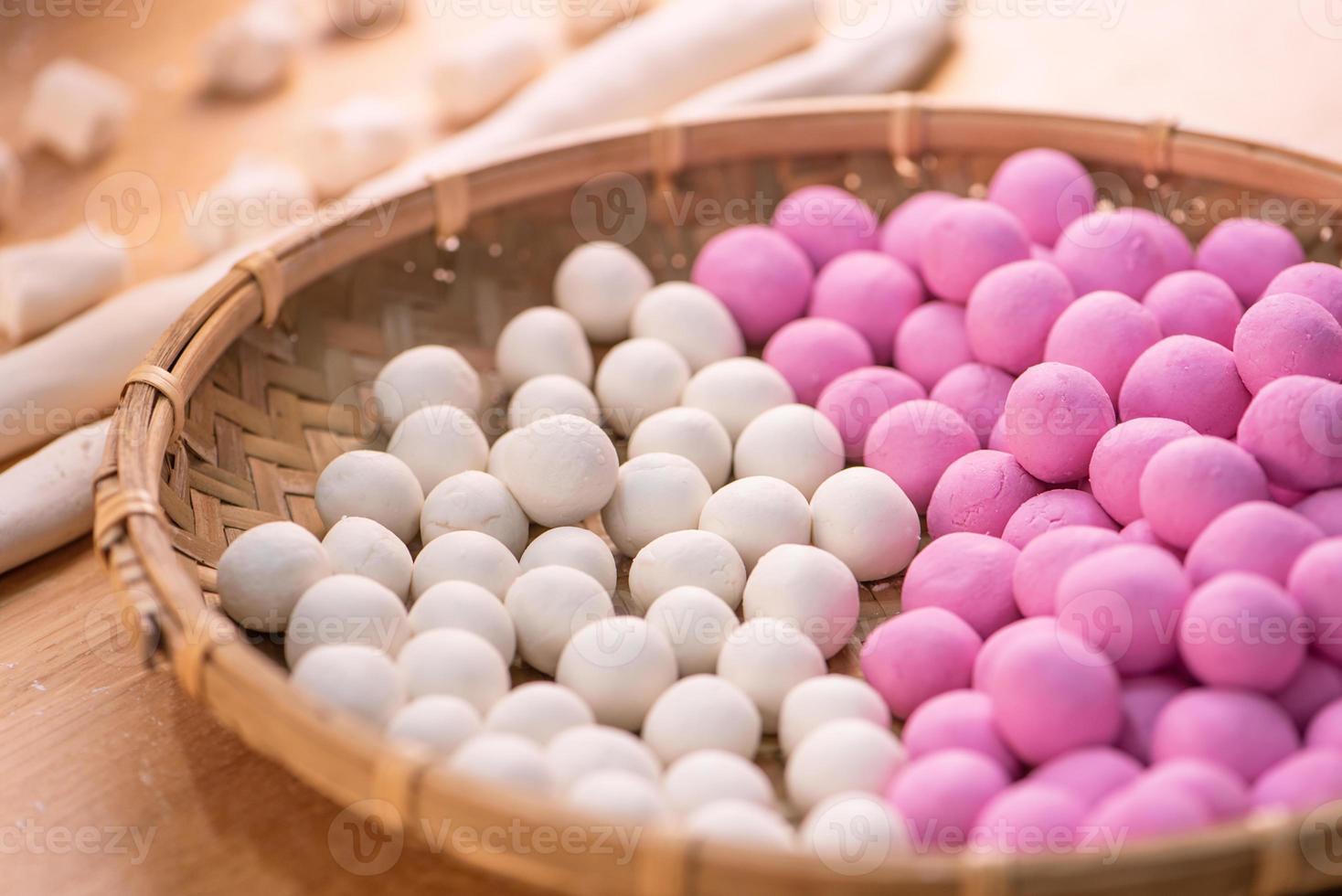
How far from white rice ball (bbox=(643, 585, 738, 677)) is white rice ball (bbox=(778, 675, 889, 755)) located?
72mm

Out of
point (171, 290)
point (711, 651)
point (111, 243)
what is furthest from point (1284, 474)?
point (111, 243)

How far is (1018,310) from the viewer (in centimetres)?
95

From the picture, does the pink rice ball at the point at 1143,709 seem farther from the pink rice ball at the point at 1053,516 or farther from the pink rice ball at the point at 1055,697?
the pink rice ball at the point at 1053,516

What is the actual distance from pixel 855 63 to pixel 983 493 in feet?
2.27

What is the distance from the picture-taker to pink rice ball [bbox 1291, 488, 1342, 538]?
0.75m

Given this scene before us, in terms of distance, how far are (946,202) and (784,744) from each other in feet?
1.73

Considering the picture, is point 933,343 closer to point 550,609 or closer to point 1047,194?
point 1047,194

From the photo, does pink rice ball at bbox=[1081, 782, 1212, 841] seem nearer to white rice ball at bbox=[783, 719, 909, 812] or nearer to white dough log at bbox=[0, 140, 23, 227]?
white rice ball at bbox=[783, 719, 909, 812]

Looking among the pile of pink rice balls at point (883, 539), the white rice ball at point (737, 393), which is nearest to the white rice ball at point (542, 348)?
the pile of pink rice balls at point (883, 539)

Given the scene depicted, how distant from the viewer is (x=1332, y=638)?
0.70 m

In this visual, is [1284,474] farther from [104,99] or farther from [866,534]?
[104,99]

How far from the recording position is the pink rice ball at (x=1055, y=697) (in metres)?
0.69

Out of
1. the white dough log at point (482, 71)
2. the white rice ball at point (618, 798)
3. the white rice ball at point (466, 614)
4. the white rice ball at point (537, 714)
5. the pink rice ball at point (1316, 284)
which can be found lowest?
the white rice ball at point (618, 798)

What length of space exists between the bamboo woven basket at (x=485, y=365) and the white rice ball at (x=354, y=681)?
0.08 ft
